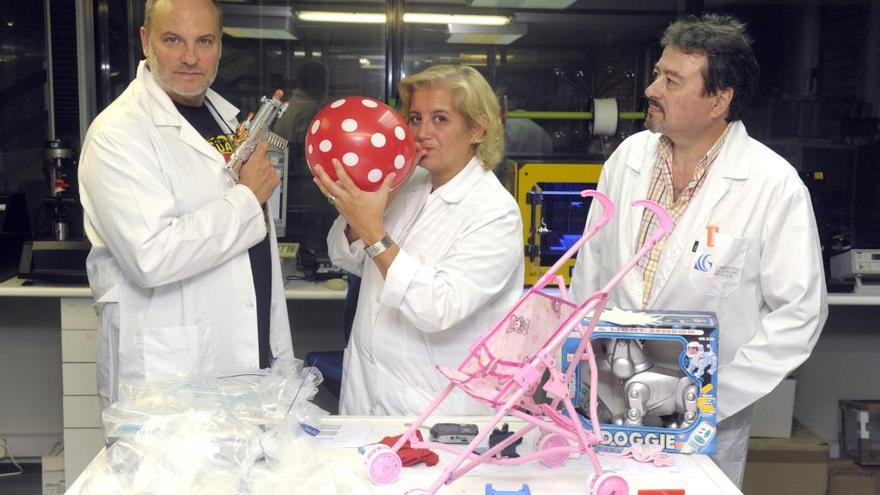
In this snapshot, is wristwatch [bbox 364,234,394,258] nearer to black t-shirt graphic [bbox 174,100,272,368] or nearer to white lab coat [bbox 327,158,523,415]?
white lab coat [bbox 327,158,523,415]

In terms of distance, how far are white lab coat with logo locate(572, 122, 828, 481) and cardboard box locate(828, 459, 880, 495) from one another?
6.63 ft

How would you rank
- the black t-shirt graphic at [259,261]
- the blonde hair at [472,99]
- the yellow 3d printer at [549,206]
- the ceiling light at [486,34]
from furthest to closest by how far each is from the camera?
the ceiling light at [486,34], the yellow 3d printer at [549,206], the black t-shirt graphic at [259,261], the blonde hair at [472,99]

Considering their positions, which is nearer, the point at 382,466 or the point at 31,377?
the point at 382,466

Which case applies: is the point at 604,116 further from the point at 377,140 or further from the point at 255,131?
the point at 377,140

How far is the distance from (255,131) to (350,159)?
360 mm

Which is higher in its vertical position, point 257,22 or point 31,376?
point 257,22

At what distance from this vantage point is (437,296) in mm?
1797

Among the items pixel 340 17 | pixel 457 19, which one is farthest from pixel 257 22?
pixel 457 19

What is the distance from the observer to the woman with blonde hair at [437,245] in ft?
5.99

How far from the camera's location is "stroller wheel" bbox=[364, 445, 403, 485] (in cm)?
150

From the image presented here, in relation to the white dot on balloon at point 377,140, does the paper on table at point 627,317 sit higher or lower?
lower

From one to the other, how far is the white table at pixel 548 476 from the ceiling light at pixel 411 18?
328cm

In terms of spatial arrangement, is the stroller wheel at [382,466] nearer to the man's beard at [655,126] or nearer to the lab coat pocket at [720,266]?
the lab coat pocket at [720,266]

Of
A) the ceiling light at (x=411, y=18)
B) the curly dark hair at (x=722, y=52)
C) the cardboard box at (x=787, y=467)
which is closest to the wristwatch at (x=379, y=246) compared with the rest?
the curly dark hair at (x=722, y=52)
